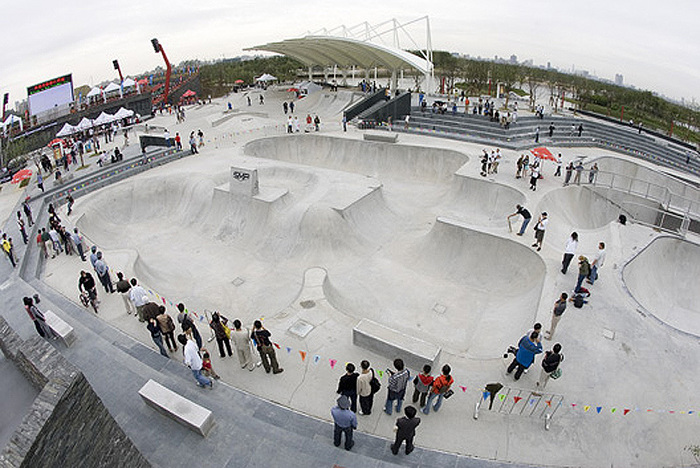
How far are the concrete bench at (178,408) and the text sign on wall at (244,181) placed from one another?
1240 cm

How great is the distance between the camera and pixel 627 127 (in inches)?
1358

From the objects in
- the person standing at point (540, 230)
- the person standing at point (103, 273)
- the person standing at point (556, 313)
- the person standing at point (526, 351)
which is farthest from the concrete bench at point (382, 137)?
the person standing at point (526, 351)

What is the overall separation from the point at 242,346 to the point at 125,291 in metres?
4.15

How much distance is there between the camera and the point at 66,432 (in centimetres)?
466

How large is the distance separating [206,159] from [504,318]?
21.4m

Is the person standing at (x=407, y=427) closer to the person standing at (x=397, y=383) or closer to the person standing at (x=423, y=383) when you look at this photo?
the person standing at (x=397, y=383)

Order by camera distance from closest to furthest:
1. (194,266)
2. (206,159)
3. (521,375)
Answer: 1. (521,375)
2. (194,266)
3. (206,159)

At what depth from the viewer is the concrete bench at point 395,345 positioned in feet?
29.0

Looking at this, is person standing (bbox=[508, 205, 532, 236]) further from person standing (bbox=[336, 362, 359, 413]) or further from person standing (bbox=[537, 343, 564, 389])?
person standing (bbox=[336, 362, 359, 413])

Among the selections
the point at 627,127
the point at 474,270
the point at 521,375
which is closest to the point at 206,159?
the point at 474,270

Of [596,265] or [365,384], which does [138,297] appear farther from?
[596,265]

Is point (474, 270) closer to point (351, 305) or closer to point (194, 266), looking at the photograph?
point (351, 305)

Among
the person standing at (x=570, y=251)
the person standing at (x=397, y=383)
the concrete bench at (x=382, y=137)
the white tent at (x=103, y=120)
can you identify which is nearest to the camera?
the person standing at (x=397, y=383)

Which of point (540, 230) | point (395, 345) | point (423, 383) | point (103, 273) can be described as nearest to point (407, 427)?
point (423, 383)
